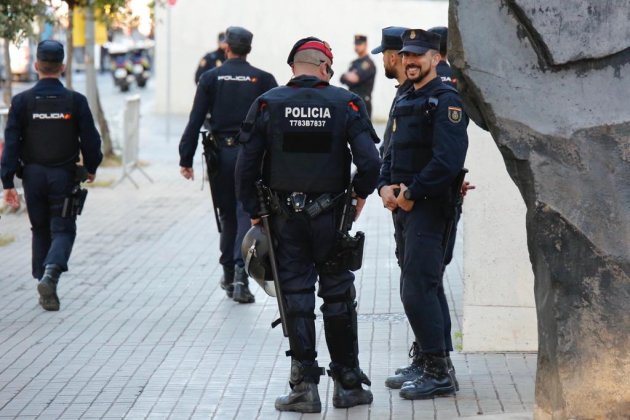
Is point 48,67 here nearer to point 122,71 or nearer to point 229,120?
point 229,120

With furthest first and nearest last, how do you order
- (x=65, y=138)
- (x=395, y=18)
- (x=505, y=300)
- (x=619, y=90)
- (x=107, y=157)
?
(x=395, y=18) < (x=107, y=157) < (x=65, y=138) < (x=505, y=300) < (x=619, y=90)

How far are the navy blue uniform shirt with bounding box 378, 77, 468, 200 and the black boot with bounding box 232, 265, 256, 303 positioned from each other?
11.0 ft

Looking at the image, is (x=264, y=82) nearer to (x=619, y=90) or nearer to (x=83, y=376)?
(x=83, y=376)

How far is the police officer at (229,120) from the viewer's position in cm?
961

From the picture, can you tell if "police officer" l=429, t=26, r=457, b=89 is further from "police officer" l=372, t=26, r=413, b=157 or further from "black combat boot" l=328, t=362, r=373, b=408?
"black combat boot" l=328, t=362, r=373, b=408

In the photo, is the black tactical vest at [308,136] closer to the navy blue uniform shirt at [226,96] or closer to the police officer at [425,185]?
the police officer at [425,185]

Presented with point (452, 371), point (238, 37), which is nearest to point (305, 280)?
point (452, 371)

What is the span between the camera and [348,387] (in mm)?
6656

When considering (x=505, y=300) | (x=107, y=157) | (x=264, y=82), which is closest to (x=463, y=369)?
(x=505, y=300)

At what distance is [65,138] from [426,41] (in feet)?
11.9

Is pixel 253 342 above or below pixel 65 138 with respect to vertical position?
below

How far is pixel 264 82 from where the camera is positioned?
982cm

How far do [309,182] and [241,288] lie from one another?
10.8 feet

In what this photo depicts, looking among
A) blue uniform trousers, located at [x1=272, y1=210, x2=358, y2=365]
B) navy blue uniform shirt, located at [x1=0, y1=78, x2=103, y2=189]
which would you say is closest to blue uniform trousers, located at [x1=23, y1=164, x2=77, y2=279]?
navy blue uniform shirt, located at [x1=0, y1=78, x2=103, y2=189]
